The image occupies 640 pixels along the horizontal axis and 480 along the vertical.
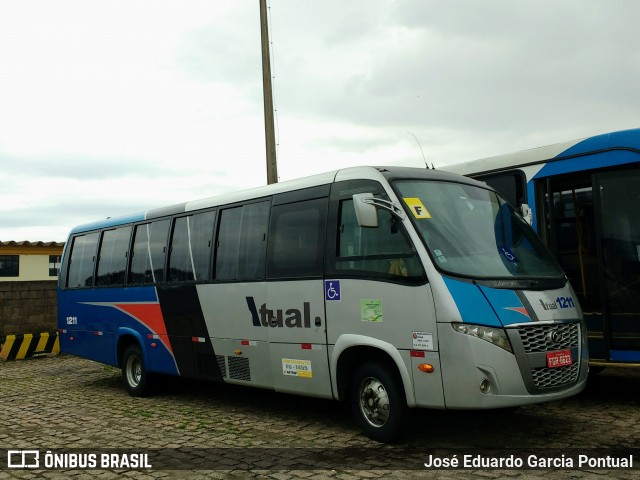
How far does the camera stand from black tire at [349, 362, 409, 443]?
659 cm

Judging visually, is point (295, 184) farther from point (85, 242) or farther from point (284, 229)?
point (85, 242)

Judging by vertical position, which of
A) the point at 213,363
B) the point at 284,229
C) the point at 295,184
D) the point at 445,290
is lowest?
Answer: the point at 213,363

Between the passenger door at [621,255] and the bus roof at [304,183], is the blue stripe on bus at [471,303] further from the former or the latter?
the passenger door at [621,255]

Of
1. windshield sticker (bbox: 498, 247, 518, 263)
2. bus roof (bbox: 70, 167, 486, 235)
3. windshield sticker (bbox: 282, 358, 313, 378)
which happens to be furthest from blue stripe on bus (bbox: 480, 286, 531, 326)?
windshield sticker (bbox: 282, 358, 313, 378)

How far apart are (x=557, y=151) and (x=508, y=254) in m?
Result: 2.55

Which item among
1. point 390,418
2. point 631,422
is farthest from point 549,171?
point 390,418

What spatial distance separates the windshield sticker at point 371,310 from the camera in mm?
6812

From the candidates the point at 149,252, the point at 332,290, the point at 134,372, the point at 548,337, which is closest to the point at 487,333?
the point at 548,337

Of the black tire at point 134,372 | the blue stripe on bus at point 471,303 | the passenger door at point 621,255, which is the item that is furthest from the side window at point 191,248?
the passenger door at point 621,255

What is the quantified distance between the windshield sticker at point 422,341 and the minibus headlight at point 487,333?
12.4 inches

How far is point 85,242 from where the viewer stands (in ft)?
42.0

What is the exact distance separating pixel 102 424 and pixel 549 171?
670cm

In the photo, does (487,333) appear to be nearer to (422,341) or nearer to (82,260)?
(422,341)

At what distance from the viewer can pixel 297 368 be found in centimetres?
779
